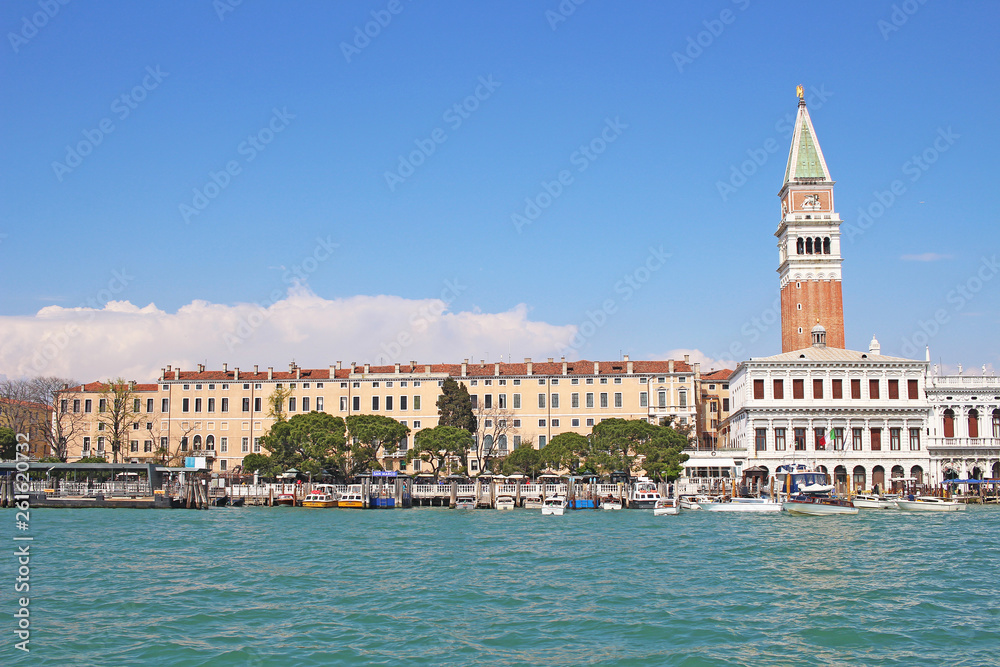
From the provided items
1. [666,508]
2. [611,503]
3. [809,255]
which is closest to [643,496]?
[611,503]

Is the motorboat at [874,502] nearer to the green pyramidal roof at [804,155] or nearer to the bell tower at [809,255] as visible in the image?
Answer: the bell tower at [809,255]

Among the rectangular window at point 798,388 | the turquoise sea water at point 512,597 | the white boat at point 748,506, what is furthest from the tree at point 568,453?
the turquoise sea water at point 512,597

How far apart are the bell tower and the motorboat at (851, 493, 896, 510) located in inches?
744

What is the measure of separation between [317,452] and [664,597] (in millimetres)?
38198

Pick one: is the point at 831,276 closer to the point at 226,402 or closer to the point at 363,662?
the point at 226,402

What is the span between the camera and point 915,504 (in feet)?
154

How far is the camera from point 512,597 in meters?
19.8

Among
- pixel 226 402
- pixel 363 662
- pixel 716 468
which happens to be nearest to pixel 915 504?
pixel 716 468

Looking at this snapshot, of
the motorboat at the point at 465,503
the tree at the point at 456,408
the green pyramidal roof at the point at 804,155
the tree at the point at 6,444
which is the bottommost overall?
the motorboat at the point at 465,503

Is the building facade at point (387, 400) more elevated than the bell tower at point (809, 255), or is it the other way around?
the bell tower at point (809, 255)

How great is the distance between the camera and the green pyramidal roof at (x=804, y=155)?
69375 mm

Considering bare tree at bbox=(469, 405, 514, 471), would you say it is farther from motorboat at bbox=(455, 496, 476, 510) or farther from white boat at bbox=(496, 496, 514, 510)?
white boat at bbox=(496, 496, 514, 510)

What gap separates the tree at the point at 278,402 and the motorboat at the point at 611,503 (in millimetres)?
26113

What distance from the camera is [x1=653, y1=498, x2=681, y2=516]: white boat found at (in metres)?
44.8
